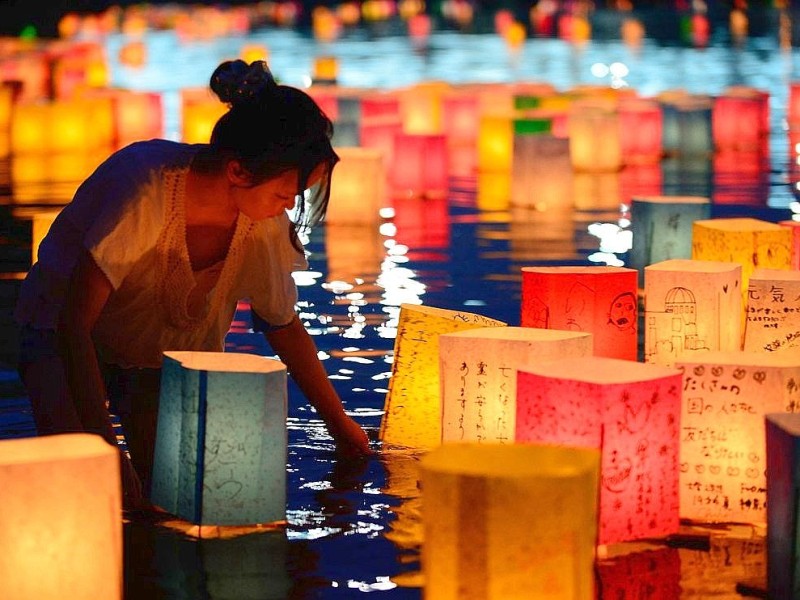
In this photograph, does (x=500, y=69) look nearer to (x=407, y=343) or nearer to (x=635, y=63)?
(x=635, y=63)


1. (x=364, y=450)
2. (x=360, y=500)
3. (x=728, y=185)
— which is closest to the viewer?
(x=360, y=500)

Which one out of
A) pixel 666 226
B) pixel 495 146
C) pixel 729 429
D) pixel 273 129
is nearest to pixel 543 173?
pixel 495 146

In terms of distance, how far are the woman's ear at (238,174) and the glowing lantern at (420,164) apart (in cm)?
836

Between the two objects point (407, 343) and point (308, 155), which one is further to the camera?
point (407, 343)

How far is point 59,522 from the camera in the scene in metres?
3.65

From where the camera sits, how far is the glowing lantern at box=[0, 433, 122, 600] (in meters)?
3.62

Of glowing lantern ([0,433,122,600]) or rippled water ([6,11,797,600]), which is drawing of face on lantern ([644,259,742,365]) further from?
glowing lantern ([0,433,122,600])

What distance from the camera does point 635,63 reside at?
28578 millimetres

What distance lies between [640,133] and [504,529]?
12.4m

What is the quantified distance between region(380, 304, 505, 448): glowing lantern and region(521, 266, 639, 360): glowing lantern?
69cm

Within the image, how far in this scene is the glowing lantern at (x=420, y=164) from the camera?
12914 mm

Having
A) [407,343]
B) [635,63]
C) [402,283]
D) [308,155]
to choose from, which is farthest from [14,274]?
[635,63]

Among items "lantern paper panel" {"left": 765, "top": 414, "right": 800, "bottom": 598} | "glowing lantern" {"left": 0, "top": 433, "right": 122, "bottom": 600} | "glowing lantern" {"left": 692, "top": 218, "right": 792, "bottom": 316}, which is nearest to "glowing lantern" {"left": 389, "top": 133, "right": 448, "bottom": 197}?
"glowing lantern" {"left": 692, "top": 218, "right": 792, "bottom": 316}

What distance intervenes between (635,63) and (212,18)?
15.6m
